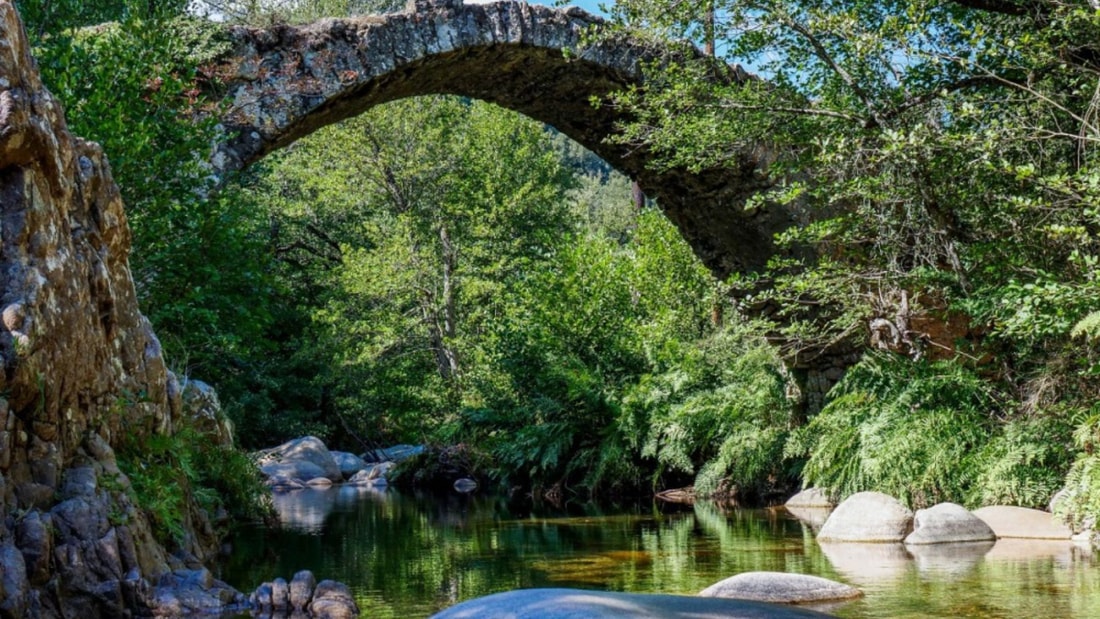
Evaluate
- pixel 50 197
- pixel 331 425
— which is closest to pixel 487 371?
pixel 331 425

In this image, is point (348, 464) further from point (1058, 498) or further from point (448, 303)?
point (1058, 498)

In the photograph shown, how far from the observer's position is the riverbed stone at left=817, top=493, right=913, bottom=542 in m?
8.82

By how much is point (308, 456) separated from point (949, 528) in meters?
13.4

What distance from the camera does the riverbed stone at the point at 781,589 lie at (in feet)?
19.4

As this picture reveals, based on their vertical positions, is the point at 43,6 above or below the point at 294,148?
below

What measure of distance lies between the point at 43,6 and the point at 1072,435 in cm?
1090

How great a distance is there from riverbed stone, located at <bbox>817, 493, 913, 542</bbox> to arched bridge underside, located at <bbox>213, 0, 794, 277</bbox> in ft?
14.8

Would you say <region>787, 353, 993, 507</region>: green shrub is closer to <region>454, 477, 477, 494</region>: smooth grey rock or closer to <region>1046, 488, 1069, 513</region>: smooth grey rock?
<region>1046, 488, 1069, 513</region>: smooth grey rock

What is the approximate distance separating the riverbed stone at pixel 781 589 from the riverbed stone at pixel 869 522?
2.83 m

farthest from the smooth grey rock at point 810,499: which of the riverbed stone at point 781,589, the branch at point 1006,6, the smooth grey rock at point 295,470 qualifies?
the smooth grey rock at point 295,470

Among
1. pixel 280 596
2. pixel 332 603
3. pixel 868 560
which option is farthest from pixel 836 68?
pixel 280 596

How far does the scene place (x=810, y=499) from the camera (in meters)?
12.4

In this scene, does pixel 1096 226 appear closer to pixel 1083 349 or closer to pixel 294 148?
pixel 1083 349

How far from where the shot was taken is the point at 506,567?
7.75 metres
